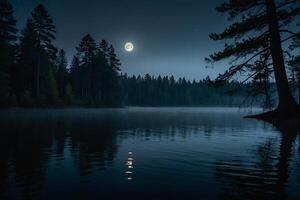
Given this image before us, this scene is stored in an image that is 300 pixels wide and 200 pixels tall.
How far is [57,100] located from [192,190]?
6257cm

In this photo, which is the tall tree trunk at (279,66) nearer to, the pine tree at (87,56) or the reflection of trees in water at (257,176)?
the reflection of trees in water at (257,176)

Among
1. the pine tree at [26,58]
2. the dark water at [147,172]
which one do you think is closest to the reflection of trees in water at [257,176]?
the dark water at [147,172]

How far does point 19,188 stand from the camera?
6.63 meters

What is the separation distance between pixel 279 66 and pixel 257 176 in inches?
641

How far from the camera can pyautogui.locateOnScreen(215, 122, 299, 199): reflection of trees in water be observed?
251 inches

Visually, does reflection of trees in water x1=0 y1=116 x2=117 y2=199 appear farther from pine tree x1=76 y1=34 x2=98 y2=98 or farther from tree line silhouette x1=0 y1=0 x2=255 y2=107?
pine tree x1=76 y1=34 x2=98 y2=98

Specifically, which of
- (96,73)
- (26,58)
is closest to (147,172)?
(26,58)

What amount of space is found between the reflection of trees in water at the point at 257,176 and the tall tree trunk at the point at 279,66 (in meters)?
11.0

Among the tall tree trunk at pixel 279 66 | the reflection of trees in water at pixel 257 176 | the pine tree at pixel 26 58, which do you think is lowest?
the reflection of trees in water at pixel 257 176

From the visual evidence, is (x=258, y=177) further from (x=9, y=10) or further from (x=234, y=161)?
(x=9, y=10)

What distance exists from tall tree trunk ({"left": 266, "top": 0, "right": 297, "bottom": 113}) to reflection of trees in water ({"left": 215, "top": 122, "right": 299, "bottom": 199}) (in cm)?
1096

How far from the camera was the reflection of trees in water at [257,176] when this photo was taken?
20.9 ft

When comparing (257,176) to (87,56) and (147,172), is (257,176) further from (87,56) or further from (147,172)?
(87,56)

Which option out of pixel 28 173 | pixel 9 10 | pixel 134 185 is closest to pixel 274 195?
pixel 134 185
